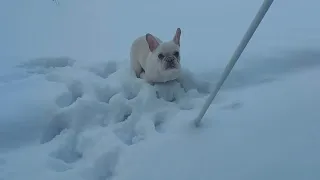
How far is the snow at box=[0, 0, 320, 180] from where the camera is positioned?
63.3 inches

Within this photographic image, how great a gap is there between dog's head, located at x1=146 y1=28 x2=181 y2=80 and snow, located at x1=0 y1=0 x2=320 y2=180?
0.33 ft

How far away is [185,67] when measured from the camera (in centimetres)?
275

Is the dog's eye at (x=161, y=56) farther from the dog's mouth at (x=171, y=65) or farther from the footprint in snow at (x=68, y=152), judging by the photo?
the footprint in snow at (x=68, y=152)

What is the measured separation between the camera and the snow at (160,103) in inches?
63.3

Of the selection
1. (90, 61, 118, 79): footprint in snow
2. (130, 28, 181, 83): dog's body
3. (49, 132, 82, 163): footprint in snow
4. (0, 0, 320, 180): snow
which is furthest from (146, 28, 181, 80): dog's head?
(49, 132, 82, 163): footprint in snow

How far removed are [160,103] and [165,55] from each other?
1.26ft

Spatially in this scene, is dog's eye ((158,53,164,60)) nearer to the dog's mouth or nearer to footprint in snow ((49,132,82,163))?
the dog's mouth

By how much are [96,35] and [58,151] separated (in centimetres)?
188

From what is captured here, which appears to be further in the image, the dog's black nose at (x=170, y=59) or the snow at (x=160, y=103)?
the dog's black nose at (x=170, y=59)

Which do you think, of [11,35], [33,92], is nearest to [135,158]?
[33,92]

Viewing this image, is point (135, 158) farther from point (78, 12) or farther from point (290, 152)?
point (78, 12)

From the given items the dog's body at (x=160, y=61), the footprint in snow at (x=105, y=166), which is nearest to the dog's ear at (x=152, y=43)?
the dog's body at (x=160, y=61)

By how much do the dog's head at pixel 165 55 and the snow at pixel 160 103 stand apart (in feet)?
0.33

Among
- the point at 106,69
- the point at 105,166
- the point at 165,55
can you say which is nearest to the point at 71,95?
the point at 106,69
